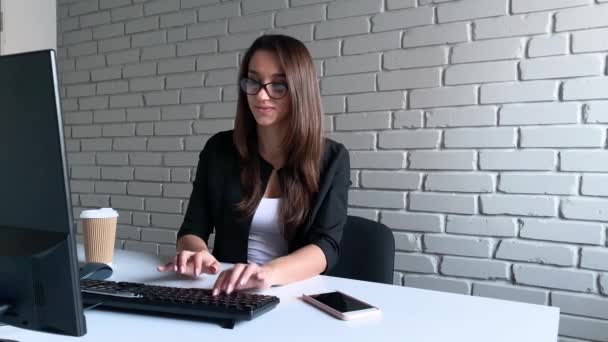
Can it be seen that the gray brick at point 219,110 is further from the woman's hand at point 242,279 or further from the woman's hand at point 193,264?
the woman's hand at point 242,279

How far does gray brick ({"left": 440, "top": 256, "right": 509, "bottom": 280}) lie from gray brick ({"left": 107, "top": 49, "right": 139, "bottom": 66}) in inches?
70.3

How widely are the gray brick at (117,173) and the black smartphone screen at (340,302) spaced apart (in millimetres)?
1774

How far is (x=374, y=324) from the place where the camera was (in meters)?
0.68

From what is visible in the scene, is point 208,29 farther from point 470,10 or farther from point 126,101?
point 470,10

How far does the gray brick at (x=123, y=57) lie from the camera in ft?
7.46

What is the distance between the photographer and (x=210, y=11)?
2045 mm

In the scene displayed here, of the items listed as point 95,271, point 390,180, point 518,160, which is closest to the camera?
point 95,271

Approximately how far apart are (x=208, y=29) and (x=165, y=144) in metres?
0.59

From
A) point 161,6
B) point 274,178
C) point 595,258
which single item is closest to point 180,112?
point 161,6

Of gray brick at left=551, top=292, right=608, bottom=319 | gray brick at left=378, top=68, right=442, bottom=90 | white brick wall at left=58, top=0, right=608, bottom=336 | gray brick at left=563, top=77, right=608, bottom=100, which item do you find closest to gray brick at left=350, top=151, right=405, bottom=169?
white brick wall at left=58, top=0, right=608, bottom=336

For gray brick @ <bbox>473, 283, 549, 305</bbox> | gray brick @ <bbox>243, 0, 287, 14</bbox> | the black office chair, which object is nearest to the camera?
the black office chair

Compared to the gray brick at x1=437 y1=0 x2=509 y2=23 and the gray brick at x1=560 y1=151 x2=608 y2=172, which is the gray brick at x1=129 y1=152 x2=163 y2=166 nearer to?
the gray brick at x1=437 y1=0 x2=509 y2=23

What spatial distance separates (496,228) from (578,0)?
757mm

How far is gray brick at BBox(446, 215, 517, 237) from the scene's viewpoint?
4.83ft
